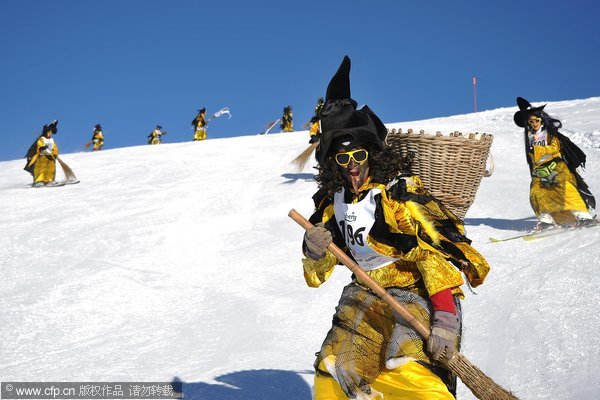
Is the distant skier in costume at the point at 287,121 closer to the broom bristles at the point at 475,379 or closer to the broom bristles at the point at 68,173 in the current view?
the broom bristles at the point at 68,173

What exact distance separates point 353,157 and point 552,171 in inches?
238

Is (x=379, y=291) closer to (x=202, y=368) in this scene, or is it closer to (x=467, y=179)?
(x=467, y=179)

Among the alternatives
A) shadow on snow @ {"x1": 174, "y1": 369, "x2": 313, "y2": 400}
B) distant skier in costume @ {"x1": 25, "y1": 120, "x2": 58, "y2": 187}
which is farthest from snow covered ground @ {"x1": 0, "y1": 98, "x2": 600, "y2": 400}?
distant skier in costume @ {"x1": 25, "y1": 120, "x2": 58, "y2": 187}

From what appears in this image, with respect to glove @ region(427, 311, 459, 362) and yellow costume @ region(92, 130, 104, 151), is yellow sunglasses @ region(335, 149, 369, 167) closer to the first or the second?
glove @ region(427, 311, 459, 362)

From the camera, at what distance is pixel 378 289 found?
2.82 meters

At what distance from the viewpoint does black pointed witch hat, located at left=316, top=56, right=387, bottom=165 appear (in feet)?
9.82

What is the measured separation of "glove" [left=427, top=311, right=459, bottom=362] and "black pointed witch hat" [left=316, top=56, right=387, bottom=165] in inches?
31.1

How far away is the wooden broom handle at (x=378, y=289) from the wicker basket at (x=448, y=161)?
495 millimetres

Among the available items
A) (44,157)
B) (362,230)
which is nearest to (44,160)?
(44,157)

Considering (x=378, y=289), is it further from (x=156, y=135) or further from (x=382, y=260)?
(x=156, y=135)

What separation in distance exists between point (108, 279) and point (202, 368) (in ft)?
11.0

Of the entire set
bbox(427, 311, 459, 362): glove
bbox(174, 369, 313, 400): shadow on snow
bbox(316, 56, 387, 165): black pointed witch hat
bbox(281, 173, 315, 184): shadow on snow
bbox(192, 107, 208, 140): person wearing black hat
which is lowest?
bbox(174, 369, 313, 400): shadow on snow

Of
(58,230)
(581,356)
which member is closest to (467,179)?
(581,356)

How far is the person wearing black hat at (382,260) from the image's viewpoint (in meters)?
2.73
